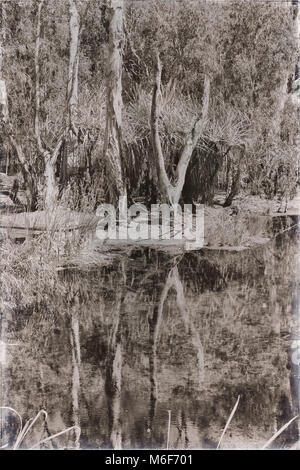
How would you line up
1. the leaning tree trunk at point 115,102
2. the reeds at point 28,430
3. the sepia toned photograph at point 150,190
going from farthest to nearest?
1. the leaning tree trunk at point 115,102
2. the sepia toned photograph at point 150,190
3. the reeds at point 28,430

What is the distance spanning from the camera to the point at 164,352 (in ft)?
12.1

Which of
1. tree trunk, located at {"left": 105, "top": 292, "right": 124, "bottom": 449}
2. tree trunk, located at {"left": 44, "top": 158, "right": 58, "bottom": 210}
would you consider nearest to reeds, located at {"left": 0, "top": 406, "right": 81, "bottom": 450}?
tree trunk, located at {"left": 105, "top": 292, "right": 124, "bottom": 449}

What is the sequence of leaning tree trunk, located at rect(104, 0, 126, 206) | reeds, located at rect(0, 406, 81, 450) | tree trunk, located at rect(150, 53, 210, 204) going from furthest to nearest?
tree trunk, located at rect(150, 53, 210, 204), leaning tree trunk, located at rect(104, 0, 126, 206), reeds, located at rect(0, 406, 81, 450)

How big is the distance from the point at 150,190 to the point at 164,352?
978mm

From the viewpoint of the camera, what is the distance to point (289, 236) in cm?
396

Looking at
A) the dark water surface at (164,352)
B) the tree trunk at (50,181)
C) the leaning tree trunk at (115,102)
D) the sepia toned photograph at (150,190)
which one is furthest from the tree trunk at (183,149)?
the tree trunk at (50,181)

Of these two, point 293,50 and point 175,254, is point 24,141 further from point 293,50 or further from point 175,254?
point 293,50

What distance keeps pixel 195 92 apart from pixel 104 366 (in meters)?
1.67

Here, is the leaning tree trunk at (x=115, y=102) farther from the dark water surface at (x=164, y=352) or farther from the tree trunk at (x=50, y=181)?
the dark water surface at (x=164, y=352)

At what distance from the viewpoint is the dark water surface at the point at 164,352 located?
137 inches

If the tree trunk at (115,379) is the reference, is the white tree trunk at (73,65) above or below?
above

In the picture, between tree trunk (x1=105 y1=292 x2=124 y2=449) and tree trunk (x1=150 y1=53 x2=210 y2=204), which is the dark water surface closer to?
tree trunk (x1=105 y1=292 x2=124 y2=449)

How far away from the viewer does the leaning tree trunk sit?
3904mm

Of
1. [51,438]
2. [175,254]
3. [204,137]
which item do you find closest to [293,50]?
[204,137]
